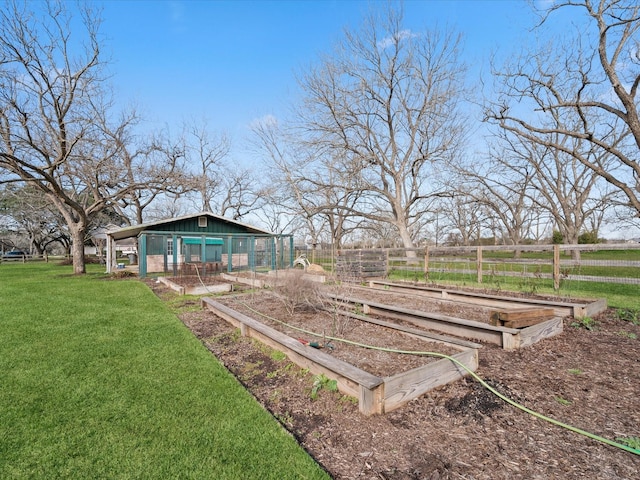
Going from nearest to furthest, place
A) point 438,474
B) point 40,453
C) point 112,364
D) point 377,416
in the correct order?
point 438,474, point 40,453, point 377,416, point 112,364

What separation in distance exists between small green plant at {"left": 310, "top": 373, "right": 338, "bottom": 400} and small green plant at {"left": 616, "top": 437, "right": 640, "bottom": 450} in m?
2.01

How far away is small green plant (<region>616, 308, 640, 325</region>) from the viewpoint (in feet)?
16.6

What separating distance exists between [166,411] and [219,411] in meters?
0.42

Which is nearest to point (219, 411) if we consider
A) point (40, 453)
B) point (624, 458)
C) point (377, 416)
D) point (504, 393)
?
point (40, 453)

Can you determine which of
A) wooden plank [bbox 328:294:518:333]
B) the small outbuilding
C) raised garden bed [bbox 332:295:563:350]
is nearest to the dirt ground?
raised garden bed [bbox 332:295:563:350]

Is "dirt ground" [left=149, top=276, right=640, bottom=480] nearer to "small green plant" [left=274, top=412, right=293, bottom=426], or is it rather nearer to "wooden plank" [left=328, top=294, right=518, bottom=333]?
"small green plant" [left=274, top=412, right=293, bottom=426]

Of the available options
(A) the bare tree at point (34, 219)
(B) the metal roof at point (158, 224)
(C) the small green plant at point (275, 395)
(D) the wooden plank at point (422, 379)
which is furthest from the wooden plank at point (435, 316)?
(A) the bare tree at point (34, 219)

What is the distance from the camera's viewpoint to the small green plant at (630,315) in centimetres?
505

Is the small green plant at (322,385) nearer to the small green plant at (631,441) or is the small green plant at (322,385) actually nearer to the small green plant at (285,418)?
the small green plant at (285,418)

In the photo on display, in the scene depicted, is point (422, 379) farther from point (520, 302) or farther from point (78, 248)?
point (78, 248)

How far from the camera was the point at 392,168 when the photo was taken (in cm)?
1745

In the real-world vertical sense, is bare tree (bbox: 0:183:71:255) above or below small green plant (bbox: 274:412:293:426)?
above

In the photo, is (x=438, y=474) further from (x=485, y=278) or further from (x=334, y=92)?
(x=334, y=92)

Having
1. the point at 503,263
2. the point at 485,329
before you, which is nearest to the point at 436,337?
the point at 485,329
